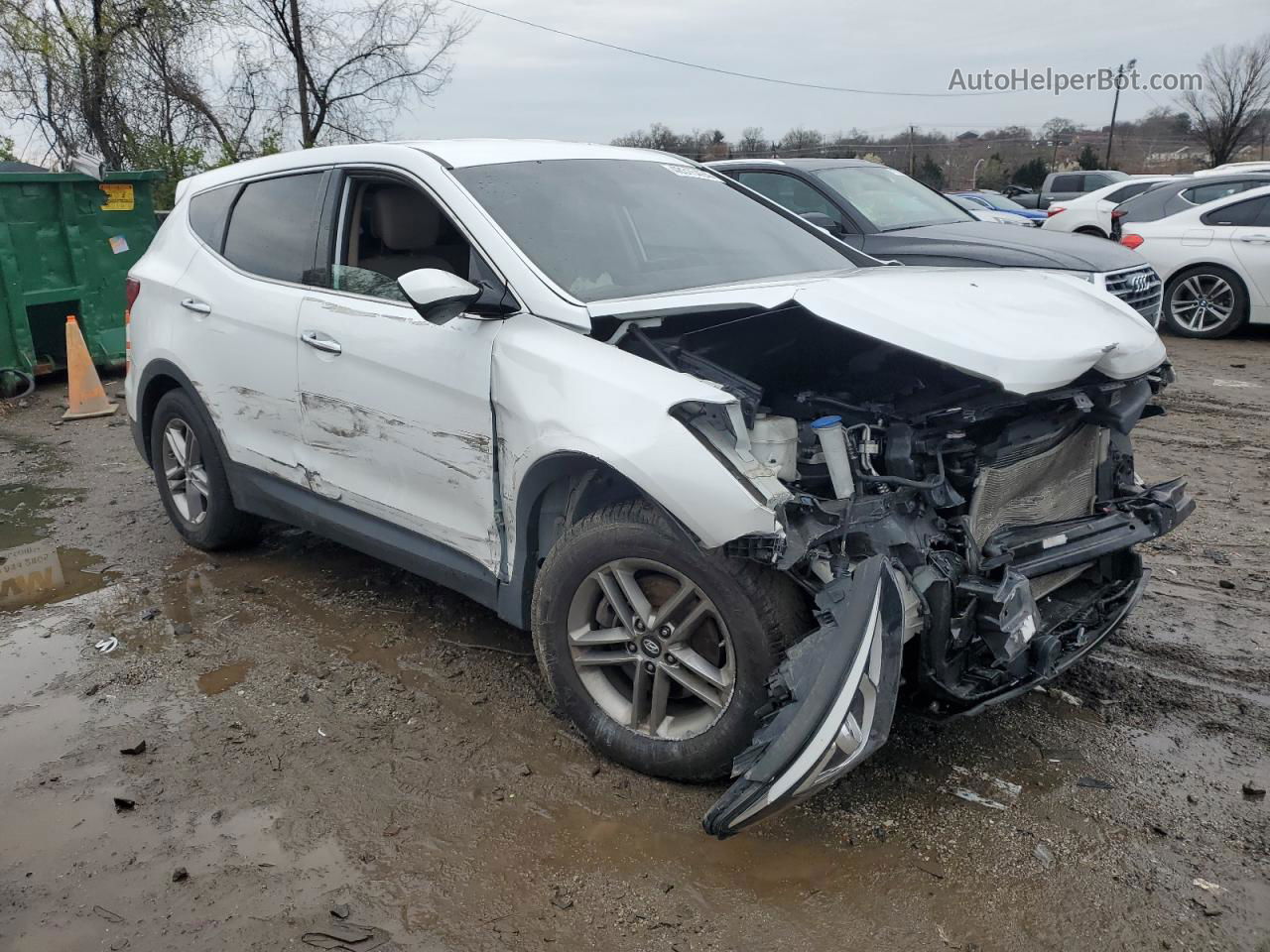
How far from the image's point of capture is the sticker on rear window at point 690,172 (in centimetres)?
428

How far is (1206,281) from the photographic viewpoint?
10.7 m

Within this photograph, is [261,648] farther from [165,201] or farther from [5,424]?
[165,201]

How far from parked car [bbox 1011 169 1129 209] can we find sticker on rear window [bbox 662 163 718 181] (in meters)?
19.9

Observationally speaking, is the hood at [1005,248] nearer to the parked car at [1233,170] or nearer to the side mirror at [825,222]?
the side mirror at [825,222]

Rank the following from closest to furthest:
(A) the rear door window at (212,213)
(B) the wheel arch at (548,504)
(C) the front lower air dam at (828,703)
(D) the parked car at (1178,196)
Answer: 1. (C) the front lower air dam at (828,703)
2. (B) the wheel arch at (548,504)
3. (A) the rear door window at (212,213)
4. (D) the parked car at (1178,196)

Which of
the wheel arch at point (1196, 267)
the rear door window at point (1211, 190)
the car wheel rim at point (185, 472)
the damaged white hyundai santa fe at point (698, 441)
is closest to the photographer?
the damaged white hyundai santa fe at point (698, 441)

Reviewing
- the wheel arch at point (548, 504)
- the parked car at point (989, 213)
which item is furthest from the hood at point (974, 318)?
the parked car at point (989, 213)

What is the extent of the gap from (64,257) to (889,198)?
7702mm

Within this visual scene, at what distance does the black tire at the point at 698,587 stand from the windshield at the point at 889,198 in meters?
5.79

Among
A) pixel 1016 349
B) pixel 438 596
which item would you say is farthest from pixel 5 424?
pixel 1016 349

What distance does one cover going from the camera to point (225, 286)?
4.39 metres

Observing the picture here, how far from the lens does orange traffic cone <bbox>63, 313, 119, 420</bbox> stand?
8.55m

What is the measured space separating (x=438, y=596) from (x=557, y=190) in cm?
190

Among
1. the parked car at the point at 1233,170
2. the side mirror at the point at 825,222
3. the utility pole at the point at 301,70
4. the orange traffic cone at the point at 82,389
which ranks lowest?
the orange traffic cone at the point at 82,389
